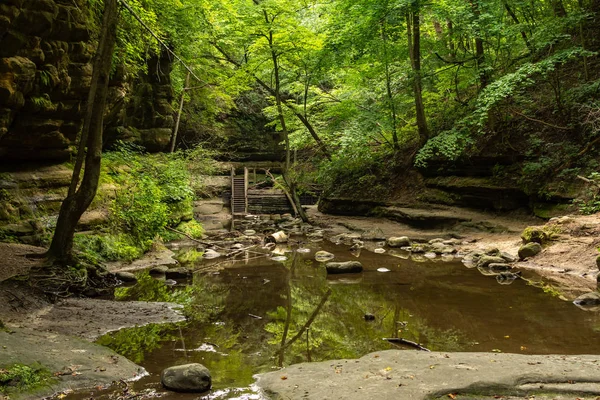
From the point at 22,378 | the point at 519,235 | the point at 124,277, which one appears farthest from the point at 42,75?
the point at 519,235

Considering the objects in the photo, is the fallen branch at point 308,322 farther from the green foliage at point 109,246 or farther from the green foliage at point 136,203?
the green foliage at point 109,246

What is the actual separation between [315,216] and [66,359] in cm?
1773

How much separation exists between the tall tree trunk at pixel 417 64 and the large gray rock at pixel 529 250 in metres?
7.95

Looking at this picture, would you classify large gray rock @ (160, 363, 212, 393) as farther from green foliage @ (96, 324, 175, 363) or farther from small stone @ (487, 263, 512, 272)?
small stone @ (487, 263, 512, 272)

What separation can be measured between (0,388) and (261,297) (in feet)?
16.6

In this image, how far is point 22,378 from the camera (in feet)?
13.1

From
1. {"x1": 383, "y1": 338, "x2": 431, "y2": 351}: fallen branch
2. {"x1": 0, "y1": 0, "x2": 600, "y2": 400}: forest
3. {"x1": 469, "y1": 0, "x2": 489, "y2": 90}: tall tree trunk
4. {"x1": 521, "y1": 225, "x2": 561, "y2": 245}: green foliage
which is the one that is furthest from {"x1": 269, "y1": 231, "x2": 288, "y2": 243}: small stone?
{"x1": 383, "y1": 338, "x2": 431, "y2": 351}: fallen branch

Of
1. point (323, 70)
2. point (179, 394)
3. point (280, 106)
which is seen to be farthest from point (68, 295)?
point (323, 70)

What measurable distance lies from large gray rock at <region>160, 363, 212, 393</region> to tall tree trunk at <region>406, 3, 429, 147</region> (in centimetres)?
1526

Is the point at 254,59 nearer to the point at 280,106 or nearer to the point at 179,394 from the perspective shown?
the point at 280,106

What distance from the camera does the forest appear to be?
190 inches

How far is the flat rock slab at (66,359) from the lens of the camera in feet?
13.8

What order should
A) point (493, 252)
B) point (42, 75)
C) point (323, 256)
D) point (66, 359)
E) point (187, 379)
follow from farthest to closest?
point (323, 256), point (493, 252), point (42, 75), point (66, 359), point (187, 379)

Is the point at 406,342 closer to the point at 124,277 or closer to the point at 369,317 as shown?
the point at 369,317
